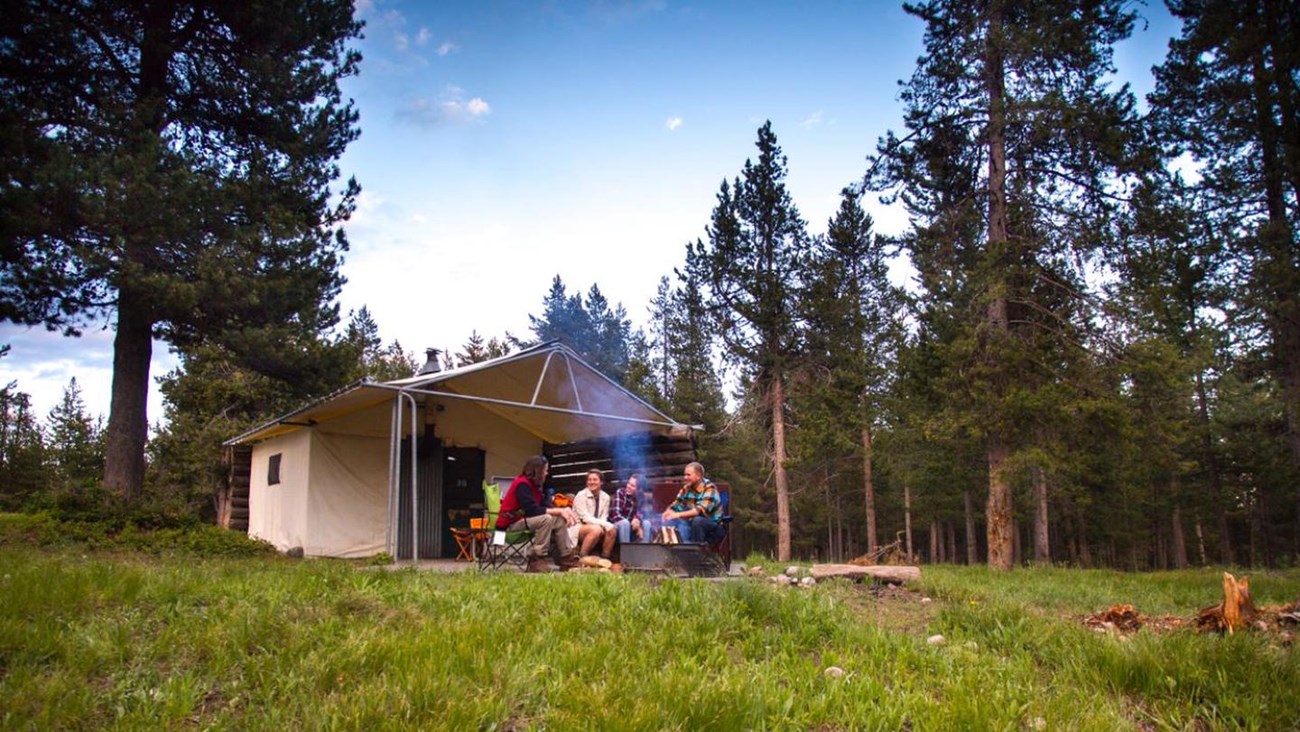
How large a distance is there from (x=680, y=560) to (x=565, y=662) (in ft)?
13.4

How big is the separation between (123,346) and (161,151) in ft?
10.3

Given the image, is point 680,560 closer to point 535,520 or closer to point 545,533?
point 545,533

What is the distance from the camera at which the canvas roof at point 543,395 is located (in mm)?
10523

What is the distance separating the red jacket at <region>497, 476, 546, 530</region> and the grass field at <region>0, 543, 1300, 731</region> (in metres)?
3.21

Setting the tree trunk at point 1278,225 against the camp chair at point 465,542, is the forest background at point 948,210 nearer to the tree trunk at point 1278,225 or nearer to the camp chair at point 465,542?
the tree trunk at point 1278,225

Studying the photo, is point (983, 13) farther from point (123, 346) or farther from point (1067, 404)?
point (123, 346)

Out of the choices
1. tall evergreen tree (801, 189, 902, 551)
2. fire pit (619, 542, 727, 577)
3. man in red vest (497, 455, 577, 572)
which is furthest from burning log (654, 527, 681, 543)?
tall evergreen tree (801, 189, 902, 551)

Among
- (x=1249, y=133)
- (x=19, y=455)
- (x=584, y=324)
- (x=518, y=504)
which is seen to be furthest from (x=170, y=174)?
(x=584, y=324)

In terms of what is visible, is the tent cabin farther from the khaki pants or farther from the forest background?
the khaki pants

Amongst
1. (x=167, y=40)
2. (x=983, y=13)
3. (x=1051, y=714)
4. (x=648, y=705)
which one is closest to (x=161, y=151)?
(x=167, y=40)

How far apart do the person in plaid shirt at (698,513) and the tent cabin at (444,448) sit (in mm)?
2828

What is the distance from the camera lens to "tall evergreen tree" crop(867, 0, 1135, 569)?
36.9ft

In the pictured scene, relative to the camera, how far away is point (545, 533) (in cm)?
755

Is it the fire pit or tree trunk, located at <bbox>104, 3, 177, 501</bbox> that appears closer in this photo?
the fire pit
